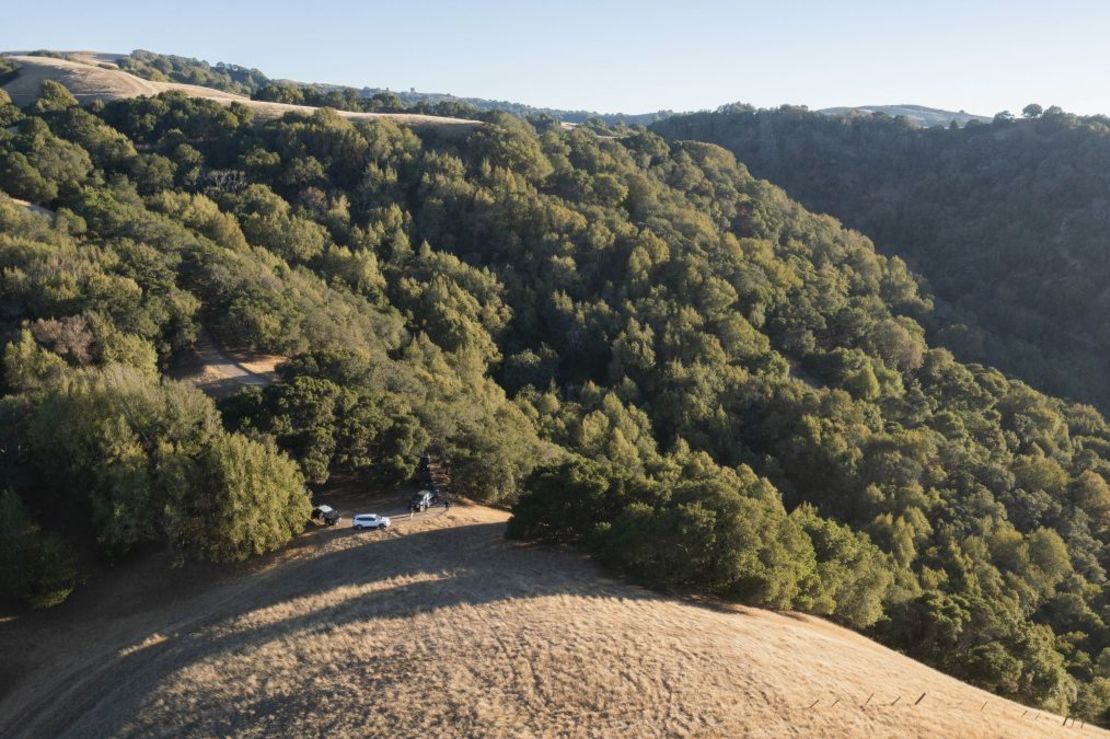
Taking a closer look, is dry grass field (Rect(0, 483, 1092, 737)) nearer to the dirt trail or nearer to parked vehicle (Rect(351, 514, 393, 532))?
parked vehicle (Rect(351, 514, 393, 532))

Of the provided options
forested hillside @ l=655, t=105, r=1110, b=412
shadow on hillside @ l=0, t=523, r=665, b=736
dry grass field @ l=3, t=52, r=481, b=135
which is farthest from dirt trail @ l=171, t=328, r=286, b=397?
forested hillside @ l=655, t=105, r=1110, b=412

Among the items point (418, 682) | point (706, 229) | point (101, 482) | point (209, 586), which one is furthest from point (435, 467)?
point (706, 229)

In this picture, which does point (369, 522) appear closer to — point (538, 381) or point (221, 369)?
point (221, 369)

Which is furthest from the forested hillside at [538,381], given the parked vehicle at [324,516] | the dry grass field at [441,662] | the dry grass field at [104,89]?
the dry grass field at [104,89]

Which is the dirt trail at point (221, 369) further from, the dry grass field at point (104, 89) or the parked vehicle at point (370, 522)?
the dry grass field at point (104, 89)

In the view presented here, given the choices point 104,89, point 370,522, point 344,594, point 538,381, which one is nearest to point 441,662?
point 344,594
